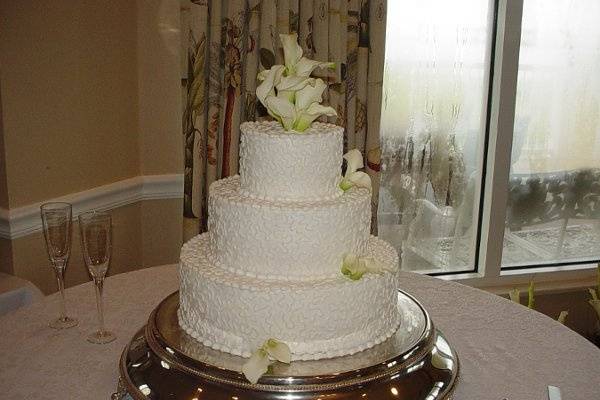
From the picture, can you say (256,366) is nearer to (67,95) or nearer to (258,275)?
(258,275)

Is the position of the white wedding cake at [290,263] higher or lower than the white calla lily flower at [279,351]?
higher

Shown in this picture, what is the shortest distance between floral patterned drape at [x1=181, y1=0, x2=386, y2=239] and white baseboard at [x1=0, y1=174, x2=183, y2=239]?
29 cm

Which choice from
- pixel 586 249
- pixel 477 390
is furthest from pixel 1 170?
pixel 586 249

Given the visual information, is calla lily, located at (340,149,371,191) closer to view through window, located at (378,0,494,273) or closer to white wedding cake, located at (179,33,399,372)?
white wedding cake, located at (179,33,399,372)

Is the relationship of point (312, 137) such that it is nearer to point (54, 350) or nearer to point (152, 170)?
point (54, 350)

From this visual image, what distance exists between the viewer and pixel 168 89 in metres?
3.00

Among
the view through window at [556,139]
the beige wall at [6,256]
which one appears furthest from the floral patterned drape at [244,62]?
the view through window at [556,139]

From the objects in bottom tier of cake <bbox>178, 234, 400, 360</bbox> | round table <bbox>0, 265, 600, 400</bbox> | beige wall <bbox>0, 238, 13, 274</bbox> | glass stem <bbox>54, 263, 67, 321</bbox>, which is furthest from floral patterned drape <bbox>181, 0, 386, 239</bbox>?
bottom tier of cake <bbox>178, 234, 400, 360</bbox>

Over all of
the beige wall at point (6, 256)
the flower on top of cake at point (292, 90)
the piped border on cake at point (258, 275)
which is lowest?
the beige wall at point (6, 256)

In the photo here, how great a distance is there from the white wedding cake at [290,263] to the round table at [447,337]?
241 mm

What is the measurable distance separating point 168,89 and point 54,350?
1.60 meters

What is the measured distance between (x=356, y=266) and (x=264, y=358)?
0.83 ft

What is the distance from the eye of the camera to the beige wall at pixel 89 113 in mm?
2406

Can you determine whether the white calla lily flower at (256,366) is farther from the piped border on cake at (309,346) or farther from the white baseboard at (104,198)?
the white baseboard at (104,198)
